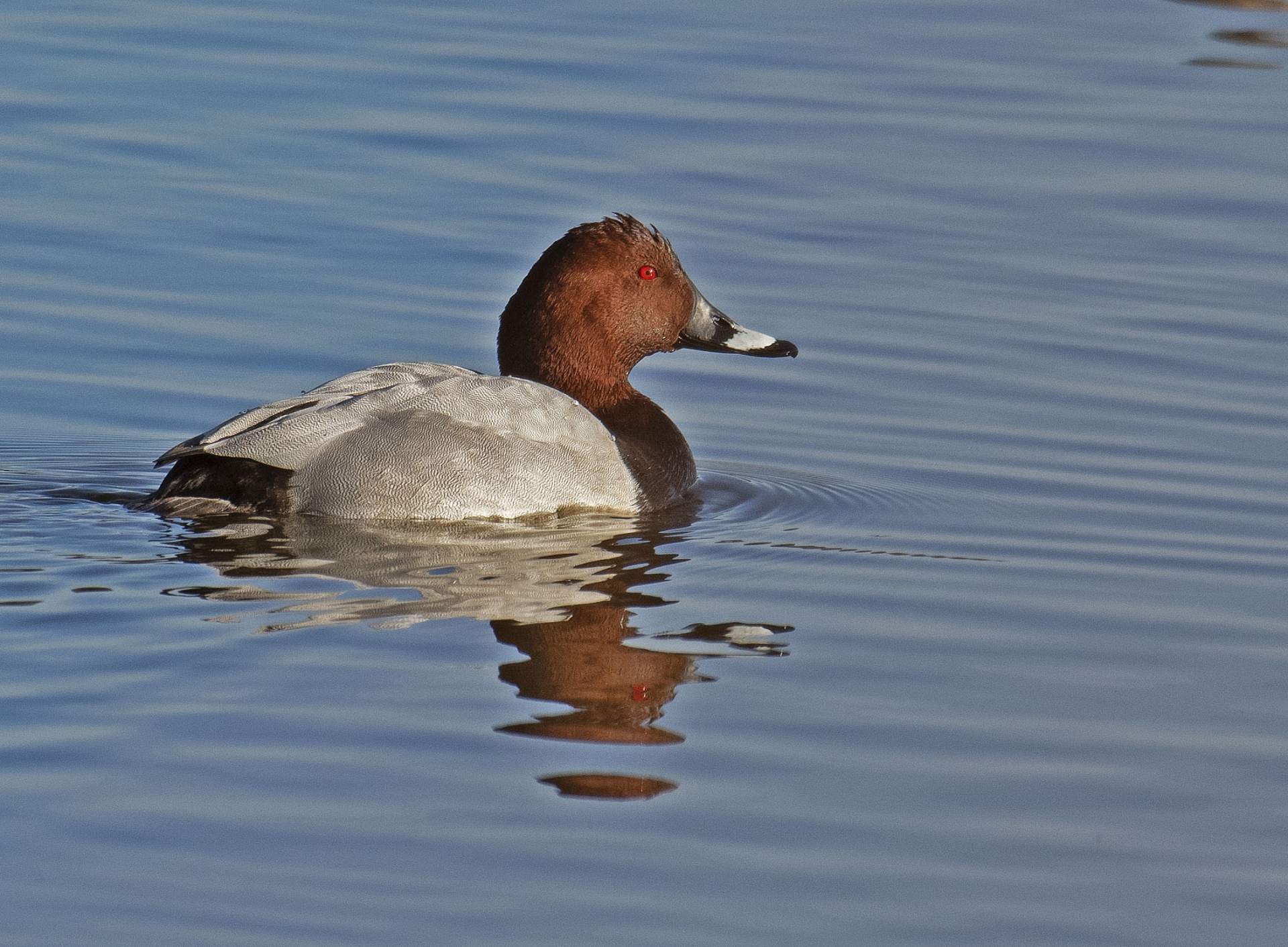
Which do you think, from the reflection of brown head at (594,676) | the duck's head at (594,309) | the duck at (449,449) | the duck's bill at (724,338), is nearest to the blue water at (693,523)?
the reflection of brown head at (594,676)

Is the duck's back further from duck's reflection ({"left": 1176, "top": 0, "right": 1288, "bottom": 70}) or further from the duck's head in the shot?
duck's reflection ({"left": 1176, "top": 0, "right": 1288, "bottom": 70})

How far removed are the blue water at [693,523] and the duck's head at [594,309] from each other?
1.79ft

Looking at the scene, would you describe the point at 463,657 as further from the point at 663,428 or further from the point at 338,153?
the point at 338,153

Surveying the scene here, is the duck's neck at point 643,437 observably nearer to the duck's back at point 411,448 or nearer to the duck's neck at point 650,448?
the duck's neck at point 650,448

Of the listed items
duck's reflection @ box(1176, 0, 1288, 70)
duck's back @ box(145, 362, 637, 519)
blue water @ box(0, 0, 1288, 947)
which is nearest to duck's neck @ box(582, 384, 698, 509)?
blue water @ box(0, 0, 1288, 947)

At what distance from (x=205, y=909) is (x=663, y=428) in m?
3.93

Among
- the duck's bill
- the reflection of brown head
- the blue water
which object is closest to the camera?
the blue water

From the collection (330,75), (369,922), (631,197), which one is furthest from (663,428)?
(330,75)

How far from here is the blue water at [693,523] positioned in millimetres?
3887

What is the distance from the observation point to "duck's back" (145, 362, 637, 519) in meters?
6.38

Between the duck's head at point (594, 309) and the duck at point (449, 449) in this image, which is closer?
the duck at point (449, 449)

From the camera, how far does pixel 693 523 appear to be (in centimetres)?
685

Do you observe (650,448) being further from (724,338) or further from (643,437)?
(724,338)

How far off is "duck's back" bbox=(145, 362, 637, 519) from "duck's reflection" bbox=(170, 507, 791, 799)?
0.26ft
